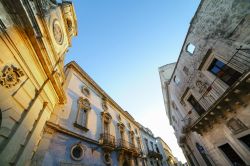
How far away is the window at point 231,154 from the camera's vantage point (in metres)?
6.56

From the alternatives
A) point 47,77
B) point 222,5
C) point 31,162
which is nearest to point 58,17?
point 47,77

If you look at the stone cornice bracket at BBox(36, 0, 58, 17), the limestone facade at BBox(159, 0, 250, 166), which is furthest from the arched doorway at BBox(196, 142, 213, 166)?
the stone cornice bracket at BBox(36, 0, 58, 17)

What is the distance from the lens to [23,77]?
185 inches

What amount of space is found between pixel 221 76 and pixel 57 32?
10.8 m

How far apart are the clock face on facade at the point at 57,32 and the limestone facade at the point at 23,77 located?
54 centimetres

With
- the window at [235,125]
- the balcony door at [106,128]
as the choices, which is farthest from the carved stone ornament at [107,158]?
the window at [235,125]

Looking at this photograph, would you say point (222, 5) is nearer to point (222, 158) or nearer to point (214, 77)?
point (214, 77)

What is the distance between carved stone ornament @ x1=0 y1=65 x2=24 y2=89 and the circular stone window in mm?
5363

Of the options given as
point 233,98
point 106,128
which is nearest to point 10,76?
point 233,98

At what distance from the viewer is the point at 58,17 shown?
7855mm

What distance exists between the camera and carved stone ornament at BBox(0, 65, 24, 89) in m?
3.78

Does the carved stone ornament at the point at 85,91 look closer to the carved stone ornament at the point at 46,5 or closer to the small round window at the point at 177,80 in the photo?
the carved stone ornament at the point at 46,5

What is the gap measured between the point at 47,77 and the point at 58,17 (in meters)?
4.35

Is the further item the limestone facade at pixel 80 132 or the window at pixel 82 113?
the window at pixel 82 113
